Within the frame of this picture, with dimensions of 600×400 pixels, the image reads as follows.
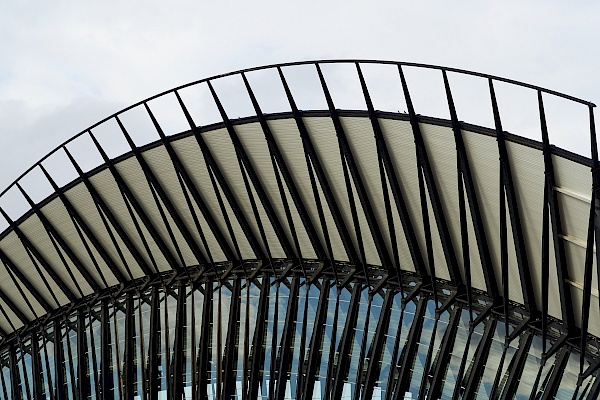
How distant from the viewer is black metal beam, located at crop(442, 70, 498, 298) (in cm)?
2600

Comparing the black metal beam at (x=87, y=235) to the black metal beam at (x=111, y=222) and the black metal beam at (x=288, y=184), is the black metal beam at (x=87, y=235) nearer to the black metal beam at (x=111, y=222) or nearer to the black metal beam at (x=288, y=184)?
the black metal beam at (x=111, y=222)

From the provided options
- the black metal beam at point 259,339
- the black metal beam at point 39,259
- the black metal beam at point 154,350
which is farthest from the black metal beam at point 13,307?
the black metal beam at point 259,339

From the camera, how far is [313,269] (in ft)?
123

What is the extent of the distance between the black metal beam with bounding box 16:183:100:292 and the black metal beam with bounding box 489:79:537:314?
22.2 metres

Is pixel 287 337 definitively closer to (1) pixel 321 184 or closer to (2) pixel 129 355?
(1) pixel 321 184

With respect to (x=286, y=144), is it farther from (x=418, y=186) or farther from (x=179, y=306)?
(x=179, y=306)

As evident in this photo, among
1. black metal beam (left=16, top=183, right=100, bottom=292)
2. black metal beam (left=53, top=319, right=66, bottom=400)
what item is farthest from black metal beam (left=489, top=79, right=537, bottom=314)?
black metal beam (left=53, top=319, right=66, bottom=400)

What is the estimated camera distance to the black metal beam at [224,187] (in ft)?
110

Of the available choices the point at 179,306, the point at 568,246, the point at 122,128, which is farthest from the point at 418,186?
the point at 179,306

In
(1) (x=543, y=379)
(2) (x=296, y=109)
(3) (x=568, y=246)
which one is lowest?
(1) (x=543, y=379)

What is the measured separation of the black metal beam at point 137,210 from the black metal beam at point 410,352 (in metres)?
12.6

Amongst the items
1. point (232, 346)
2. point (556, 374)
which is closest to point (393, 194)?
point (556, 374)

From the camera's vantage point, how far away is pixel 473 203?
28062 mm

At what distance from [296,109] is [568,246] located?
34.7 feet
